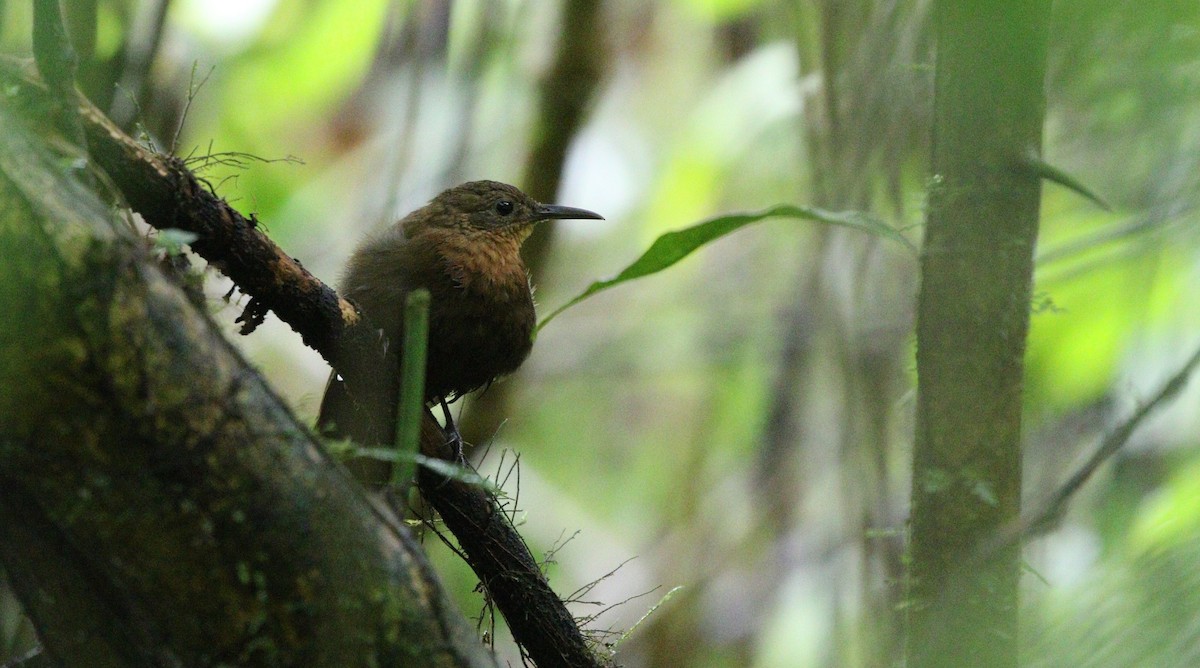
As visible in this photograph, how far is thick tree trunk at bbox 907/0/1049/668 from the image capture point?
1.95 m

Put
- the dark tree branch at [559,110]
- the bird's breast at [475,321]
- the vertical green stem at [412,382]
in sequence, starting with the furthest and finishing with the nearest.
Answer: the dark tree branch at [559,110] < the bird's breast at [475,321] < the vertical green stem at [412,382]

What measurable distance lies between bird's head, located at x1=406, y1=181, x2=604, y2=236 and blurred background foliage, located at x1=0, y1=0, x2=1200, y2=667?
24 centimetres

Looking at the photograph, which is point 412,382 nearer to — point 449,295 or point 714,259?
point 449,295

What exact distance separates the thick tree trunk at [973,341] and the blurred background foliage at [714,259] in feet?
0.53

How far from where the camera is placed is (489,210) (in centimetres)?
425

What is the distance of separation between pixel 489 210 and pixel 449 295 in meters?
0.81

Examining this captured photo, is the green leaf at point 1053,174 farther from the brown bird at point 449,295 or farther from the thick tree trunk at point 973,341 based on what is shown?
the brown bird at point 449,295

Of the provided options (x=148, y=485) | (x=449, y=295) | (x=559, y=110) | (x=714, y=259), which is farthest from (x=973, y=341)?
(x=714, y=259)

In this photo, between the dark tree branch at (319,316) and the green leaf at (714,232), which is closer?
the dark tree branch at (319,316)

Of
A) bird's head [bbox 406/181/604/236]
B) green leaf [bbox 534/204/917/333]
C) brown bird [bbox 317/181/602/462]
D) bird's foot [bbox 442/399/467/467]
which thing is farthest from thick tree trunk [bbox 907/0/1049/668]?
bird's head [bbox 406/181/604/236]

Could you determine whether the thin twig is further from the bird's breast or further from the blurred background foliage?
the bird's breast

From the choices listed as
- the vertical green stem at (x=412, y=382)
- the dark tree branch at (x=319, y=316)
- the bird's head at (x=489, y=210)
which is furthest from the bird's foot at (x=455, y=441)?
the vertical green stem at (x=412, y=382)

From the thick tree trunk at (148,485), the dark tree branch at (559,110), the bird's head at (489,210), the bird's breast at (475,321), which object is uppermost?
the dark tree branch at (559,110)

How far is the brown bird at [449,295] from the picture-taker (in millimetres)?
3393
